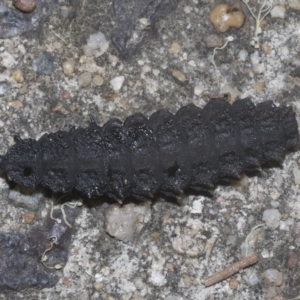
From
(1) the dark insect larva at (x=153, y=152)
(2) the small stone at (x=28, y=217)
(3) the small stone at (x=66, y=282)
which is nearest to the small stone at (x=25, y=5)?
(1) the dark insect larva at (x=153, y=152)

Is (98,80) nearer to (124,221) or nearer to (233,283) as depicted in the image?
(124,221)

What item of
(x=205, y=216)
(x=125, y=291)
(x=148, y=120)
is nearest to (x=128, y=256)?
(x=125, y=291)

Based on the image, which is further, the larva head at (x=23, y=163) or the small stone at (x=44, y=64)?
the small stone at (x=44, y=64)

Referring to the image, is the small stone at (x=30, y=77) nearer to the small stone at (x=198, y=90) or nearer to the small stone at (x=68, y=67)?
the small stone at (x=68, y=67)

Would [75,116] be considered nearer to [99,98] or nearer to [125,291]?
[99,98]

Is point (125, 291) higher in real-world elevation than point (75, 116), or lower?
lower

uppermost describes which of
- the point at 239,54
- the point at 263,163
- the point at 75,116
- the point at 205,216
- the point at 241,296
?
the point at 239,54
